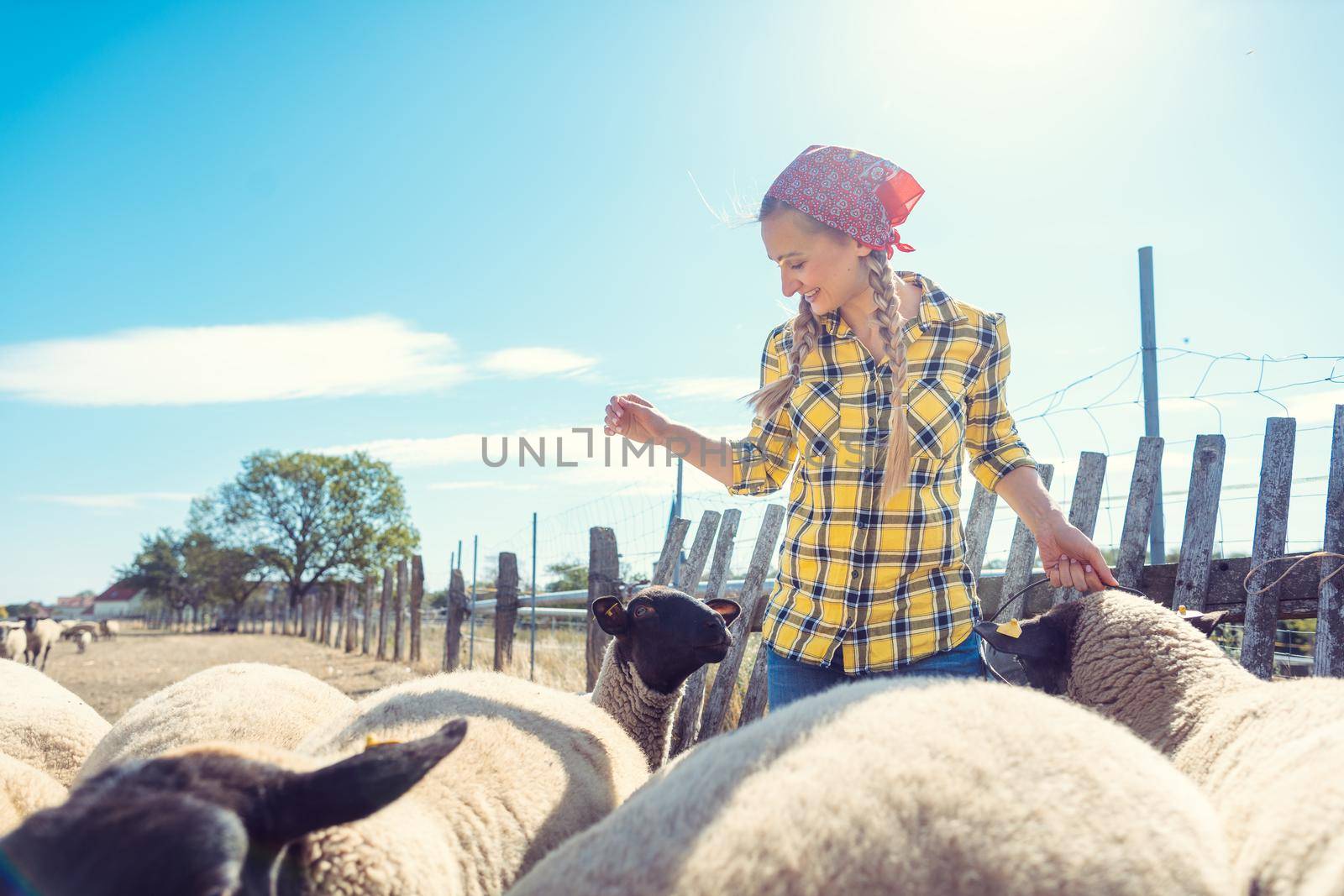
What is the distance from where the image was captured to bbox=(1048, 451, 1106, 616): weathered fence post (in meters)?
4.20

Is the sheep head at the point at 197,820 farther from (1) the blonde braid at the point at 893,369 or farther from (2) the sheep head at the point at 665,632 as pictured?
(2) the sheep head at the point at 665,632

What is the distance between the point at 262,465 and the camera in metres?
55.2

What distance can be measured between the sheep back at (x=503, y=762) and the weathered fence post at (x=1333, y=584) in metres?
2.57

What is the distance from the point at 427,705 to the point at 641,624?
1176 mm

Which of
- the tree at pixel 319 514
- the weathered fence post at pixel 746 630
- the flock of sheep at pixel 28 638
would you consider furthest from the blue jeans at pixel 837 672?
the tree at pixel 319 514

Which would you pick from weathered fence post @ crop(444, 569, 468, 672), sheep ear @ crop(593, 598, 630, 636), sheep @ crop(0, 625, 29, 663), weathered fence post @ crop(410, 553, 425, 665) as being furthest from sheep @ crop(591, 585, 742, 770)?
sheep @ crop(0, 625, 29, 663)

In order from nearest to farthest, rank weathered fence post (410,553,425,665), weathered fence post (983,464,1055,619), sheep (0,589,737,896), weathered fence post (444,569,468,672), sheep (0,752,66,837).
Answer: sheep (0,589,737,896)
sheep (0,752,66,837)
weathered fence post (983,464,1055,619)
weathered fence post (444,569,468,672)
weathered fence post (410,553,425,665)

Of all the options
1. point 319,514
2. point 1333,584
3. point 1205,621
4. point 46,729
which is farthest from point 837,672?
point 319,514

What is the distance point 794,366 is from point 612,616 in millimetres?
1703

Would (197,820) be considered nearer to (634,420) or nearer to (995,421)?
(634,420)

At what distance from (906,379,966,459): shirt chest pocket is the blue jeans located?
1.70 ft

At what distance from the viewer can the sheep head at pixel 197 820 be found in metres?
1.23

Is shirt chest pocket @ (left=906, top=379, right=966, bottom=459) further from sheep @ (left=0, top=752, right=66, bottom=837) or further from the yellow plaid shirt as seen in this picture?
sheep @ (left=0, top=752, right=66, bottom=837)

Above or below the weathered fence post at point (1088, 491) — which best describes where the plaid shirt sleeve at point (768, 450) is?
above
